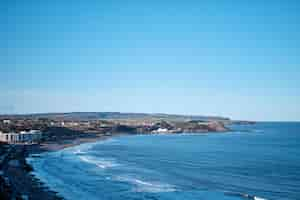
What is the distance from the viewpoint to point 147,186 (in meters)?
31.7

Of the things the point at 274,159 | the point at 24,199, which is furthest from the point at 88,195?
the point at 274,159

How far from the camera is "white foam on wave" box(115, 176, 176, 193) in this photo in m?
29.8

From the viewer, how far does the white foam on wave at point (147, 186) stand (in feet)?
97.6

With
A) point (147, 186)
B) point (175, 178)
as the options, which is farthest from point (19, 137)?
point (147, 186)

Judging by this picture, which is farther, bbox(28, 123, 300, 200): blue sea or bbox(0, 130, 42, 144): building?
bbox(0, 130, 42, 144): building

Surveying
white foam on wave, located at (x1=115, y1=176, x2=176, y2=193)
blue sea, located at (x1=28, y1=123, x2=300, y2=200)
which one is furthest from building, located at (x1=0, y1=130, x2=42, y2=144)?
white foam on wave, located at (x1=115, y1=176, x2=176, y2=193)

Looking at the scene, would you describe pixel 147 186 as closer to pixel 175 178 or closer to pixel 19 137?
pixel 175 178

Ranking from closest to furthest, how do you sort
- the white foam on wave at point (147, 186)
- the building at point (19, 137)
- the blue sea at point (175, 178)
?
the blue sea at point (175, 178) < the white foam on wave at point (147, 186) < the building at point (19, 137)

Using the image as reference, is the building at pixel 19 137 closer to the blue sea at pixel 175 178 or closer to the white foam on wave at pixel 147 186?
the blue sea at pixel 175 178

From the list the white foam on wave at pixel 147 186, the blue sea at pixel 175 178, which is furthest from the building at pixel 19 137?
the white foam on wave at pixel 147 186

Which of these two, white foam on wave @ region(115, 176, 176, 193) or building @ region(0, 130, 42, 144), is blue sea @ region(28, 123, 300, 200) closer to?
white foam on wave @ region(115, 176, 176, 193)

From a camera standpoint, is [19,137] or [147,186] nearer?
[147,186]

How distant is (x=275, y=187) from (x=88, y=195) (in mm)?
16939

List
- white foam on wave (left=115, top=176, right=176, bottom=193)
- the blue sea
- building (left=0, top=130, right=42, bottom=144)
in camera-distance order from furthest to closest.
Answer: building (left=0, top=130, right=42, bottom=144) < white foam on wave (left=115, top=176, right=176, bottom=193) < the blue sea
